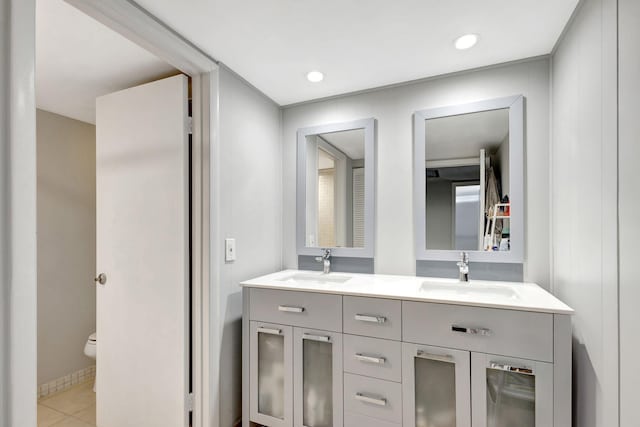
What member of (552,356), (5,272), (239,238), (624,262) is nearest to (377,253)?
(239,238)

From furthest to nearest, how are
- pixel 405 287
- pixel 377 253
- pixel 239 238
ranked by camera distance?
pixel 377 253 → pixel 239 238 → pixel 405 287

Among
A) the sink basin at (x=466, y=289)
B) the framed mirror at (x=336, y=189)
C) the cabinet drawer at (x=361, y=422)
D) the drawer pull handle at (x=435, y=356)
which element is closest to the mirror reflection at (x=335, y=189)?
the framed mirror at (x=336, y=189)

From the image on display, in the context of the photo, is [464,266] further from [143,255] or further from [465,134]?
[143,255]

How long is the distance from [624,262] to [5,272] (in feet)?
6.11

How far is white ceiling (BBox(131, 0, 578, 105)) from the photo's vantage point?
131 centimetres

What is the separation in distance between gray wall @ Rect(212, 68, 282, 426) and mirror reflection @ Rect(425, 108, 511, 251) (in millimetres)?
1078

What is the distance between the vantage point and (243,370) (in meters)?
1.78

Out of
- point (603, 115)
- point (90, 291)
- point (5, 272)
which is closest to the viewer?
point (5, 272)

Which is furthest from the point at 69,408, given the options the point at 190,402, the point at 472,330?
the point at 472,330

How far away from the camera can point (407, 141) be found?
2000mm

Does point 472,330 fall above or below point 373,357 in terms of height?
above

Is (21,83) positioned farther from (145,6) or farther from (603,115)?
(603,115)

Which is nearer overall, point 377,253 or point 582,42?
point 582,42

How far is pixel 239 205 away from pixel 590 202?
170 cm
